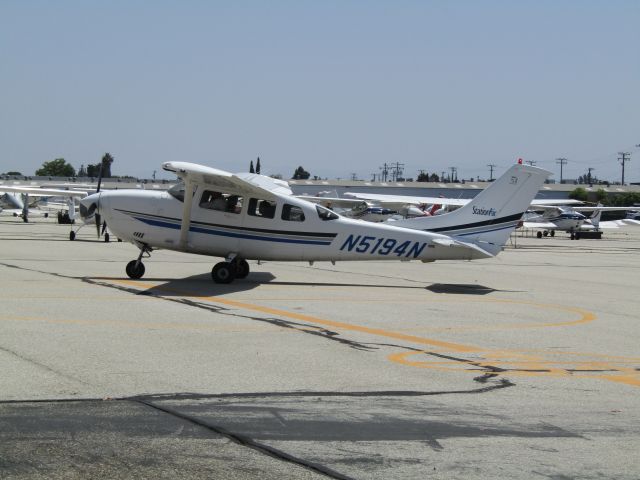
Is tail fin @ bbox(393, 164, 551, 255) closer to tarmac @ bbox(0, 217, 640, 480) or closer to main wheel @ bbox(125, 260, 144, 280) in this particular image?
tarmac @ bbox(0, 217, 640, 480)

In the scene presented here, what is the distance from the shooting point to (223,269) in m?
18.7

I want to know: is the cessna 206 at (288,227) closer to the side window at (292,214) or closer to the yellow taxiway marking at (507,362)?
the side window at (292,214)

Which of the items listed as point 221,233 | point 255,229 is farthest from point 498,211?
point 221,233

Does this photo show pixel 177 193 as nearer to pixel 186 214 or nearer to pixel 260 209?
pixel 186 214

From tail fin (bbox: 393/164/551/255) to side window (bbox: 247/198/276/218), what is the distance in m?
3.94

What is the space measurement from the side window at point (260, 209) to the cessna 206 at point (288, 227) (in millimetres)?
22

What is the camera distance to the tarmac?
573 centimetres

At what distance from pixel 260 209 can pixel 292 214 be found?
2.39 ft

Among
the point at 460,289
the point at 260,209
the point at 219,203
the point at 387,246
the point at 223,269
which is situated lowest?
the point at 460,289

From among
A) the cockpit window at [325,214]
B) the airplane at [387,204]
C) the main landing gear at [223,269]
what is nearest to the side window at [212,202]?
the main landing gear at [223,269]

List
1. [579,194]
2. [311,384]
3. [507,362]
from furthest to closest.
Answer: [579,194] → [507,362] → [311,384]

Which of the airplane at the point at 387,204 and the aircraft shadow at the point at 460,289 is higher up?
the airplane at the point at 387,204

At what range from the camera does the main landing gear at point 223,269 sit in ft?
61.5

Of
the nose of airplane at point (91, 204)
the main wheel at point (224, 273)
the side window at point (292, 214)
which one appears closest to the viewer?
the main wheel at point (224, 273)
